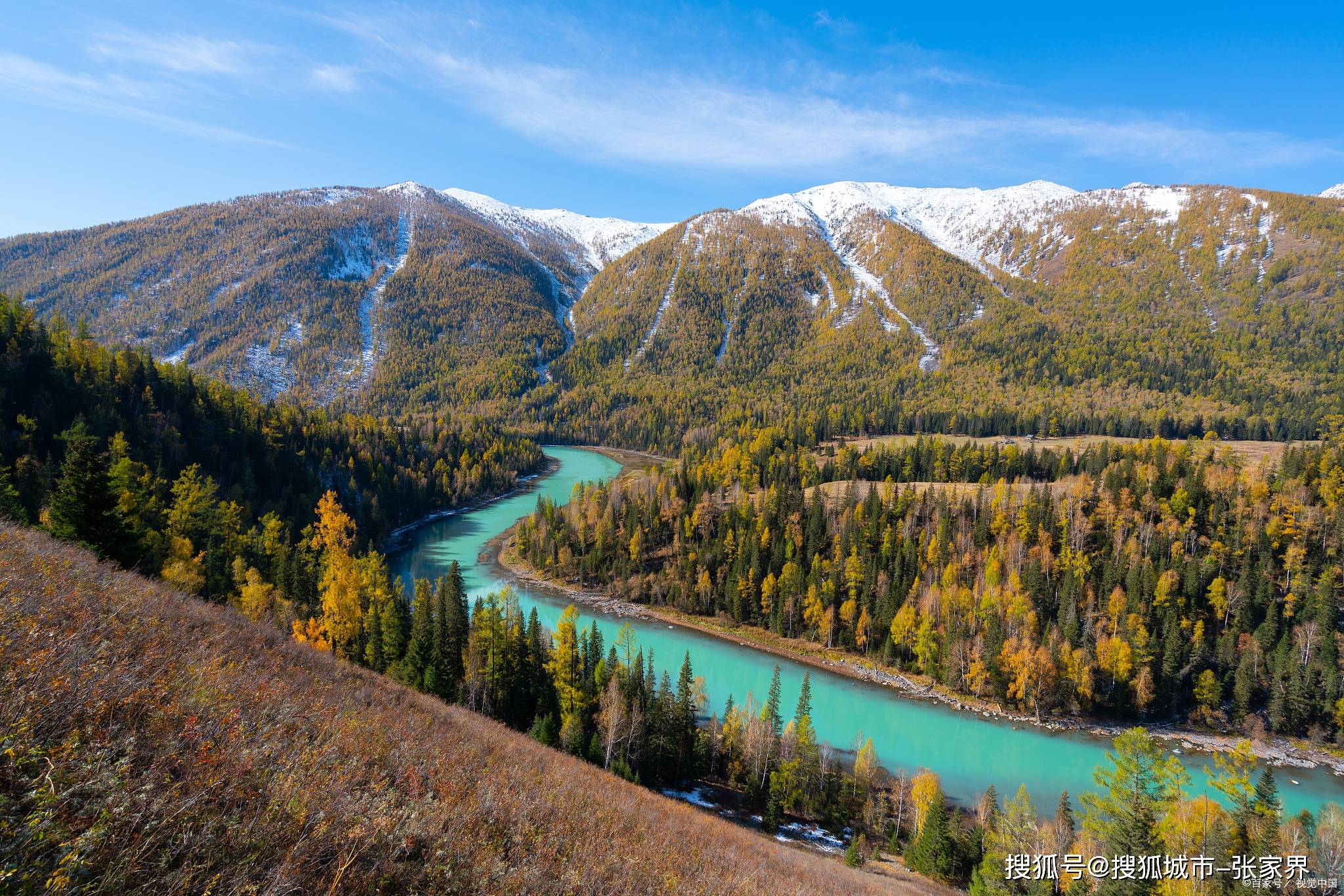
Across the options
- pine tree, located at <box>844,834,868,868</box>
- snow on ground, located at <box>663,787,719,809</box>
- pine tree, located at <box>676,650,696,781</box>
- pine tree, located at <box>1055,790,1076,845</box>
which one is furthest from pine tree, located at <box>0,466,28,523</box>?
pine tree, located at <box>1055,790,1076,845</box>

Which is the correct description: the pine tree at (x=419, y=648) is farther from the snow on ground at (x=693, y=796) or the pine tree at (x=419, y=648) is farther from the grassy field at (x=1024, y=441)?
the grassy field at (x=1024, y=441)

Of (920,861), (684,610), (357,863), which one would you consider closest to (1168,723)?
(920,861)

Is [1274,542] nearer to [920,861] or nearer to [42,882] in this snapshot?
[920,861]

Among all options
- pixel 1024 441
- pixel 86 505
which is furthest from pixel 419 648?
pixel 1024 441

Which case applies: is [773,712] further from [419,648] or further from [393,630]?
[393,630]

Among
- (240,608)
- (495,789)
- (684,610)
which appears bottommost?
(684,610)

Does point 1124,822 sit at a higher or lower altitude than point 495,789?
lower

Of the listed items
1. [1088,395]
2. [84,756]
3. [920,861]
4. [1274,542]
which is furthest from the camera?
[1088,395]
